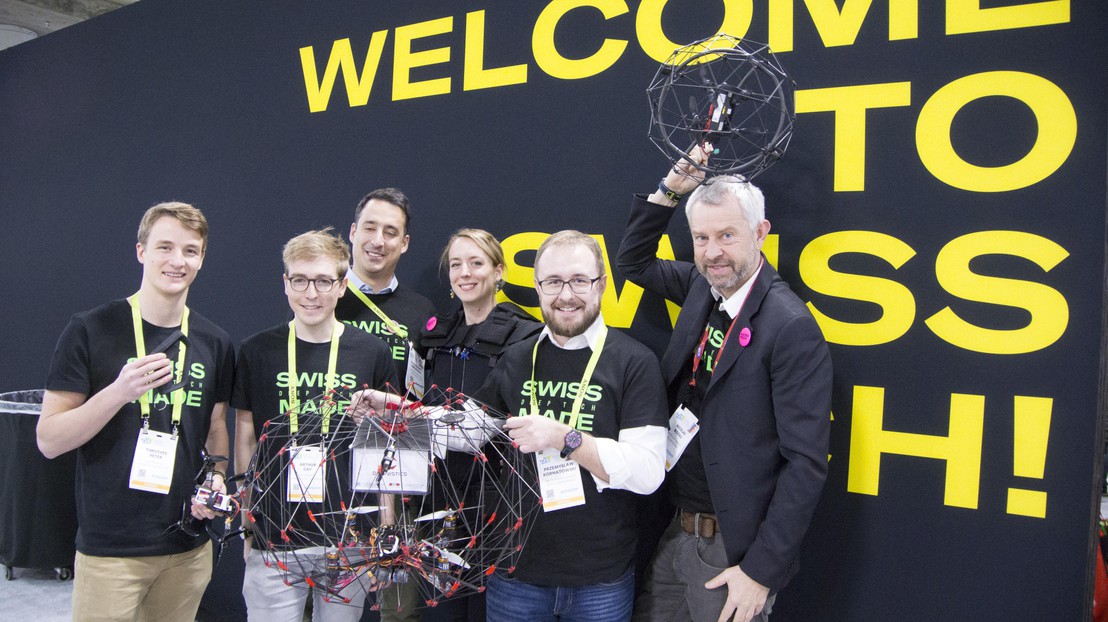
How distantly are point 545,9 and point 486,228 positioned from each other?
93 cm

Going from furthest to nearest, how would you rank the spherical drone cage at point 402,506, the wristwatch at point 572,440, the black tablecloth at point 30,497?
the black tablecloth at point 30,497 → the wristwatch at point 572,440 → the spherical drone cage at point 402,506

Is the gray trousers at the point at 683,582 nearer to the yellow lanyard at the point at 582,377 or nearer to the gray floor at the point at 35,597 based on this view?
the yellow lanyard at the point at 582,377

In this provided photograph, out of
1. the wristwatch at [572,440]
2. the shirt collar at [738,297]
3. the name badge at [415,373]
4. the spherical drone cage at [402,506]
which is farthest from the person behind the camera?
the name badge at [415,373]

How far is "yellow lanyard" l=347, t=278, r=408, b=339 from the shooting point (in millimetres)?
2645

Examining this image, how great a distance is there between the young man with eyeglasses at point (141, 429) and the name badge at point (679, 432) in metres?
1.35

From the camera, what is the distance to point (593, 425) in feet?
6.46

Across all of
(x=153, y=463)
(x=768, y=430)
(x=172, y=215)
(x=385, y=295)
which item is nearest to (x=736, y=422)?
(x=768, y=430)

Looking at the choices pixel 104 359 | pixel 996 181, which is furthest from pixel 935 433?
pixel 104 359

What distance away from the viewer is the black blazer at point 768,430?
180 centimetres

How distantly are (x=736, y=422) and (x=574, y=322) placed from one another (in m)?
0.51

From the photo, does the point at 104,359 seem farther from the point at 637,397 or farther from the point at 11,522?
the point at 11,522

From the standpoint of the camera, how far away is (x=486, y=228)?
3.06 meters

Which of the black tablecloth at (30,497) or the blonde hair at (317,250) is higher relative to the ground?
the blonde hair at (317,250)

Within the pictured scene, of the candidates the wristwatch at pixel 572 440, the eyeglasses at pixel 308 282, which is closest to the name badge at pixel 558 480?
the wristwatch at pixel 572 440
